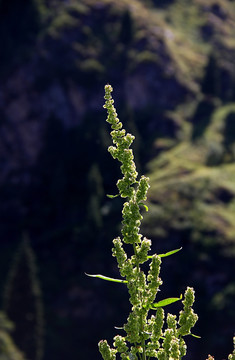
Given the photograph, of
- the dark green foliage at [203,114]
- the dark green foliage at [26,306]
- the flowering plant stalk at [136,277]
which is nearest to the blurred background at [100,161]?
the dark green foliage at [26,306]

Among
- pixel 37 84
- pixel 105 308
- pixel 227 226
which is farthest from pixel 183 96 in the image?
pixel 105 308

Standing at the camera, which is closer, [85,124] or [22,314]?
[22,314]

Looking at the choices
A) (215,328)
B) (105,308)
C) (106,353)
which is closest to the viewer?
(106,353)

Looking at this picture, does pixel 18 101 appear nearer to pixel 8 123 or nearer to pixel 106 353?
pixel 8 123

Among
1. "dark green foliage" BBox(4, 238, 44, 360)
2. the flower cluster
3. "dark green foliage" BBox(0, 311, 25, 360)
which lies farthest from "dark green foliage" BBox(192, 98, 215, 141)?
the flower cluster

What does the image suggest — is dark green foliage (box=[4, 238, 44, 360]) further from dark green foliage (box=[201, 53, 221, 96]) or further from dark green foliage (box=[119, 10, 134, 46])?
dark green foliage (box=[119, 10, 134, 46])

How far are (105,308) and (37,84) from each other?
52.6 m

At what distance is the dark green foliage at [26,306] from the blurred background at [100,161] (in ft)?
0.45

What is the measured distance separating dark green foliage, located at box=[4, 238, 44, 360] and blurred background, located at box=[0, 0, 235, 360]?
137mm

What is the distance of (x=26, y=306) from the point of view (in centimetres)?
6712

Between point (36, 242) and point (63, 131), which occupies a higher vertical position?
point (63, 131)

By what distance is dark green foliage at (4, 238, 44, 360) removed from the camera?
66.0 metres

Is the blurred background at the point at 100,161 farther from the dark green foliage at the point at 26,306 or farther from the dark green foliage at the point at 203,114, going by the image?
the dark green foliage at the point at 203,114

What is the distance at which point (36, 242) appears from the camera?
85500 mm
